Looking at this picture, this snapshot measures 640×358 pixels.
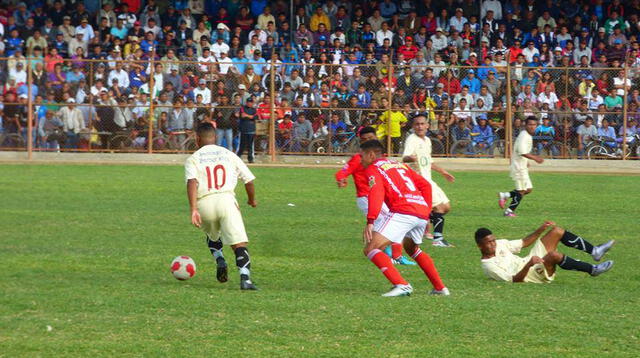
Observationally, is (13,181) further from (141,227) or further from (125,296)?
(125,296)

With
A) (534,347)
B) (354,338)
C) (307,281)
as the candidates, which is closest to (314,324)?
(354,338)

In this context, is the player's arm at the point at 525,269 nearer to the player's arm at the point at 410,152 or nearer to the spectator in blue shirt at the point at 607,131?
the player's arm at the point at 410,152

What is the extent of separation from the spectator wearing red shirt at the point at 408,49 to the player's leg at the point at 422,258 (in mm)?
21954

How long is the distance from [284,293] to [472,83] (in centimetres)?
1943

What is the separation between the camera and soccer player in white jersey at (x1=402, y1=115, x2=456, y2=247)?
14.4 metres

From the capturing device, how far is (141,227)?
15969 millimetres

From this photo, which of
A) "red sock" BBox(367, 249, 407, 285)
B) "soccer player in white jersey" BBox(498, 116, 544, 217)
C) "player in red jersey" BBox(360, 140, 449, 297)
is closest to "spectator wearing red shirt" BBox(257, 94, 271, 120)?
"soccer player in white jersey" BBox(498, 116, 544, 217)

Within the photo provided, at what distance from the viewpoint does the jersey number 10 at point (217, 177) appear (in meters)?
10.2

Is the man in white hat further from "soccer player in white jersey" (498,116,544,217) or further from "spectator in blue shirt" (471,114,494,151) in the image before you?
"soccer player in white jersey" (498,116,544,217)

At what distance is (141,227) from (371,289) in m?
6.24

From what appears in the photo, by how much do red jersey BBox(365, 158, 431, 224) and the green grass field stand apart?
2.77 ft

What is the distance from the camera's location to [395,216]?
1000cm

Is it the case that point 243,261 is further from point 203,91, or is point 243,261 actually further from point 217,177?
point 203,91

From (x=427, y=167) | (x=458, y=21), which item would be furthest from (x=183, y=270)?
(x=458, y=21)
